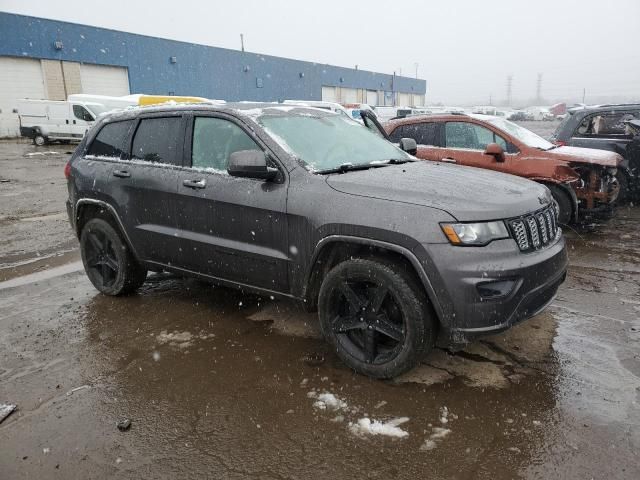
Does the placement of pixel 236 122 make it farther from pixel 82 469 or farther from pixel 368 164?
pixel 82 469

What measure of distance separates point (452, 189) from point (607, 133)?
22.7 ft

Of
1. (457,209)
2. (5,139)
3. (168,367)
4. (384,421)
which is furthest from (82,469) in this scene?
(5,139)

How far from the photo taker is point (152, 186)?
4.24 meters

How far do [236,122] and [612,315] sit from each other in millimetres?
3448

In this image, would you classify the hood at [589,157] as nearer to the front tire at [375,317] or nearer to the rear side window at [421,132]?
the rear side window at [421,132]

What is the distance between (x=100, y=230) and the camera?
4801mm

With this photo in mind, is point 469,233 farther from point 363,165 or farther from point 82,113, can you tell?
point 82,113

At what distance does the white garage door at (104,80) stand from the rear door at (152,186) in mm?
30297

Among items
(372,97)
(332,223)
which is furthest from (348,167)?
(372,97)

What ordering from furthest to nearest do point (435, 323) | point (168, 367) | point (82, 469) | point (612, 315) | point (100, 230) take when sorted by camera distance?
point (100, 230)
point (612, 315)
point (168, 367)
point (435, 323)
point (82, 469)

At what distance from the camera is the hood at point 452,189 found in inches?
119

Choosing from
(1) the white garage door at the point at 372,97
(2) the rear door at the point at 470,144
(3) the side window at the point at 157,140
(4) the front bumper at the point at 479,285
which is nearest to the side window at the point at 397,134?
(2) the rear door at the point at 470,144

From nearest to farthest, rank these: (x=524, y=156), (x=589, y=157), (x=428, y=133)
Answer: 1. (x=524, y=156)
2. (x=589, y=157)
3. (x=428, y=133)

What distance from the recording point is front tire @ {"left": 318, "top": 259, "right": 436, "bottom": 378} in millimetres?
3051
